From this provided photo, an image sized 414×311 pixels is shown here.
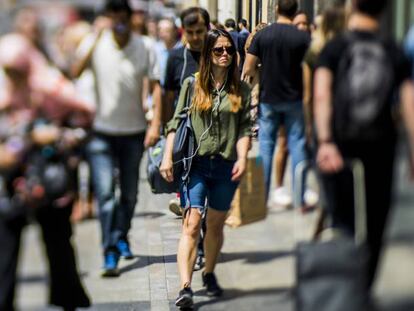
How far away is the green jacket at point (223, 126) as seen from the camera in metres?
6.12

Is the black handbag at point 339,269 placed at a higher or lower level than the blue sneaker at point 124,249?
higher

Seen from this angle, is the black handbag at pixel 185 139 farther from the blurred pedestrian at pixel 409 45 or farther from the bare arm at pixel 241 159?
the blurred pedestrian at pixel 409 45

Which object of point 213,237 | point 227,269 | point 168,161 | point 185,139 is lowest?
point 227,269

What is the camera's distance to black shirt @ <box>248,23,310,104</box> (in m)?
5.39

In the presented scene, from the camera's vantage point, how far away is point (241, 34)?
652 centimetres

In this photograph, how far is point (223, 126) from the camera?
6176 mm

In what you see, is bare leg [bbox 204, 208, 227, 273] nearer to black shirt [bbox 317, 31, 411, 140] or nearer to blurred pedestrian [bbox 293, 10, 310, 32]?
blurred pedestrian [bbox 293, 10, 310, 32]

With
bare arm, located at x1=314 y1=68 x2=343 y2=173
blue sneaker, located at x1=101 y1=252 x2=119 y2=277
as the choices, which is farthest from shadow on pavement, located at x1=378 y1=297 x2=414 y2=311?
blue sneaker, located at x1=101 y1=252 x2=119 y2=277

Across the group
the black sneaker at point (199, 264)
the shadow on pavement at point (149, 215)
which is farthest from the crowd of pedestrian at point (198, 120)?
the shadow on pavement at point (149, 215)

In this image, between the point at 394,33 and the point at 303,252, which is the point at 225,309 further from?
the point at 394,33

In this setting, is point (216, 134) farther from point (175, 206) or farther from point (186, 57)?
point (175, 206)

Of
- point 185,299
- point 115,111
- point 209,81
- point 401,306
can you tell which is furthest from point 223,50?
point 401,306

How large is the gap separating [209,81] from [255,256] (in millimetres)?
933

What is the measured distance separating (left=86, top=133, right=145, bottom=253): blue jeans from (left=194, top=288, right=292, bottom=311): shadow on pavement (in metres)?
0.57
